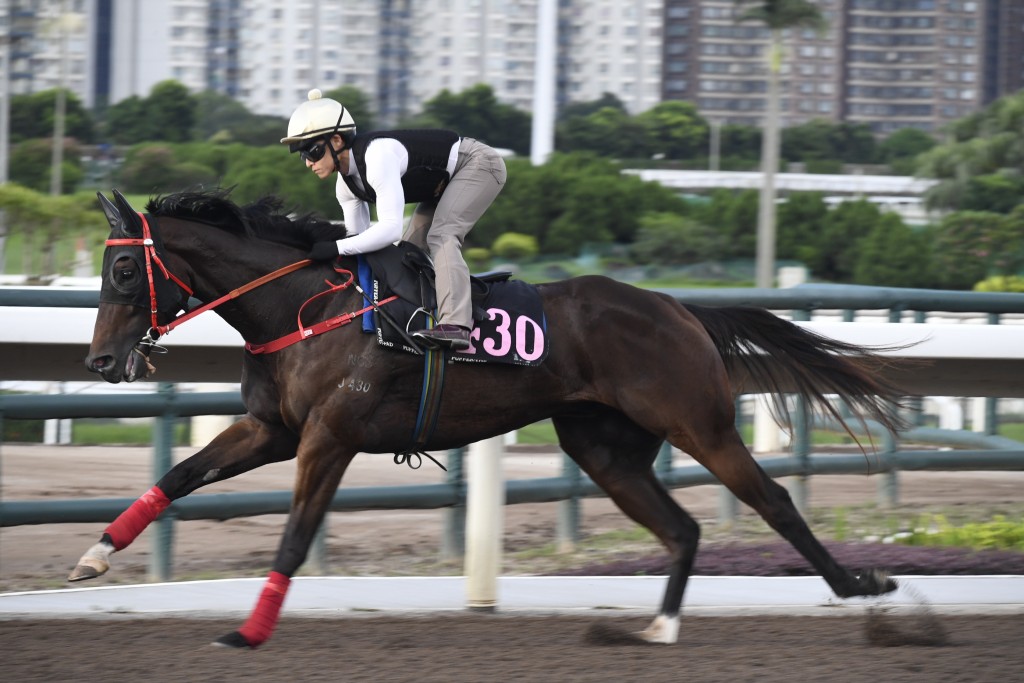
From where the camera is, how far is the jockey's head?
5023 mm

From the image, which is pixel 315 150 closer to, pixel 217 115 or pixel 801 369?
pixel 801 369

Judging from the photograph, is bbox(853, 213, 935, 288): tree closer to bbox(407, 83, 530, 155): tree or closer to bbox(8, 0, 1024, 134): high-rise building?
bbox(407, 83, 530, 155): tree

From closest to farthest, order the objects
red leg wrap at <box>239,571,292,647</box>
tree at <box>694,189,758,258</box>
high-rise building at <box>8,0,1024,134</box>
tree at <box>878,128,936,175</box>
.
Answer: red leg wrap at <box>239,571,292,647</box> → tree at <box>694,189,758,258</box> → tree at <box>878,128,936,175</box> → high-rise building at <box>8,0,1024,134</box>

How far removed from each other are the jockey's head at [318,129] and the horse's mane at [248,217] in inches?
13.5

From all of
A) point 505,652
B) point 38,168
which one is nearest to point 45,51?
point 38,168

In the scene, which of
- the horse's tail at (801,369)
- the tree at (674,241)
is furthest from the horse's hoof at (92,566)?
the tree at (674,241)

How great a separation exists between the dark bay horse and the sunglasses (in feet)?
1.12

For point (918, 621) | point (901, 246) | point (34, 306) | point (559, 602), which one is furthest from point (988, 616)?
point (901, 246)

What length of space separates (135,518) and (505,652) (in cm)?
145

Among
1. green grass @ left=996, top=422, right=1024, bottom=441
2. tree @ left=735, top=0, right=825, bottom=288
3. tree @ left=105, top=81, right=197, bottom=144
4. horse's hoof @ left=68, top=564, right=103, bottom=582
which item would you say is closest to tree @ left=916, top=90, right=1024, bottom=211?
tree @ left=735, top=0, right=825, bottom=288

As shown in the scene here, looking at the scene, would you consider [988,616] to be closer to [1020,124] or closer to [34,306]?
[34,306]

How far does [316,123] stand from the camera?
5.02 meters

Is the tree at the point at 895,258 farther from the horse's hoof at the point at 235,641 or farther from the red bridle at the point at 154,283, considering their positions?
the horse's hoof at the point at 235,641

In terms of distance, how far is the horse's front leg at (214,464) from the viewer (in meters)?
5.05
